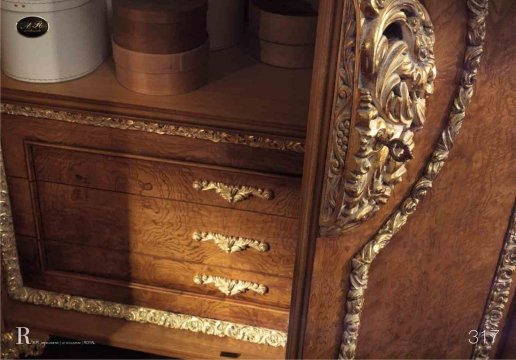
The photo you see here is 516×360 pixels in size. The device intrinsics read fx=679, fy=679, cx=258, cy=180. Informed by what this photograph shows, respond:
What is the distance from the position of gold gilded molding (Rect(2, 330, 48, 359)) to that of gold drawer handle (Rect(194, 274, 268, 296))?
32cm

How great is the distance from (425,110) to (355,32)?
0.12m

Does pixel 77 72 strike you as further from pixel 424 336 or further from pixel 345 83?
pixel 424 336

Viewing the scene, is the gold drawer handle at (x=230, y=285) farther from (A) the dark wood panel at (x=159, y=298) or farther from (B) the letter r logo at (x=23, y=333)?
(B) the letter r logo at (x=23, y=333)

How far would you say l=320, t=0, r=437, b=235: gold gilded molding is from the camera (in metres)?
0.62

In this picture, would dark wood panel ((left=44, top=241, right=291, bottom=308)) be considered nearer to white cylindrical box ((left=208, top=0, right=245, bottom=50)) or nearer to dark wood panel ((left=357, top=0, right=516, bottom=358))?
dark wood panel ((left=357, top=0, right=516, bottom=358))

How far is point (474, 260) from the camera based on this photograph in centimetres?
80

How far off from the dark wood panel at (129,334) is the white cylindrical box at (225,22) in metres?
0.49

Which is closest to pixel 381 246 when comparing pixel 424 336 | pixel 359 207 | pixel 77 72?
pixel 359 207

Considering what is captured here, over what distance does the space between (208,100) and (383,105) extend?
15.1 inches

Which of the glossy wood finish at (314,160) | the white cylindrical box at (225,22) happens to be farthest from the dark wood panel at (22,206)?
the glossy wood finish at (314,160)

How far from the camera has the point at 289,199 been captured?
998 mm

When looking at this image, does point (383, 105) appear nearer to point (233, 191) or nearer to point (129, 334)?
point (233, 191)

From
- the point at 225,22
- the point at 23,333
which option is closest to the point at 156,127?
the point at 225,22

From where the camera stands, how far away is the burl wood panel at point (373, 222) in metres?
0.64
